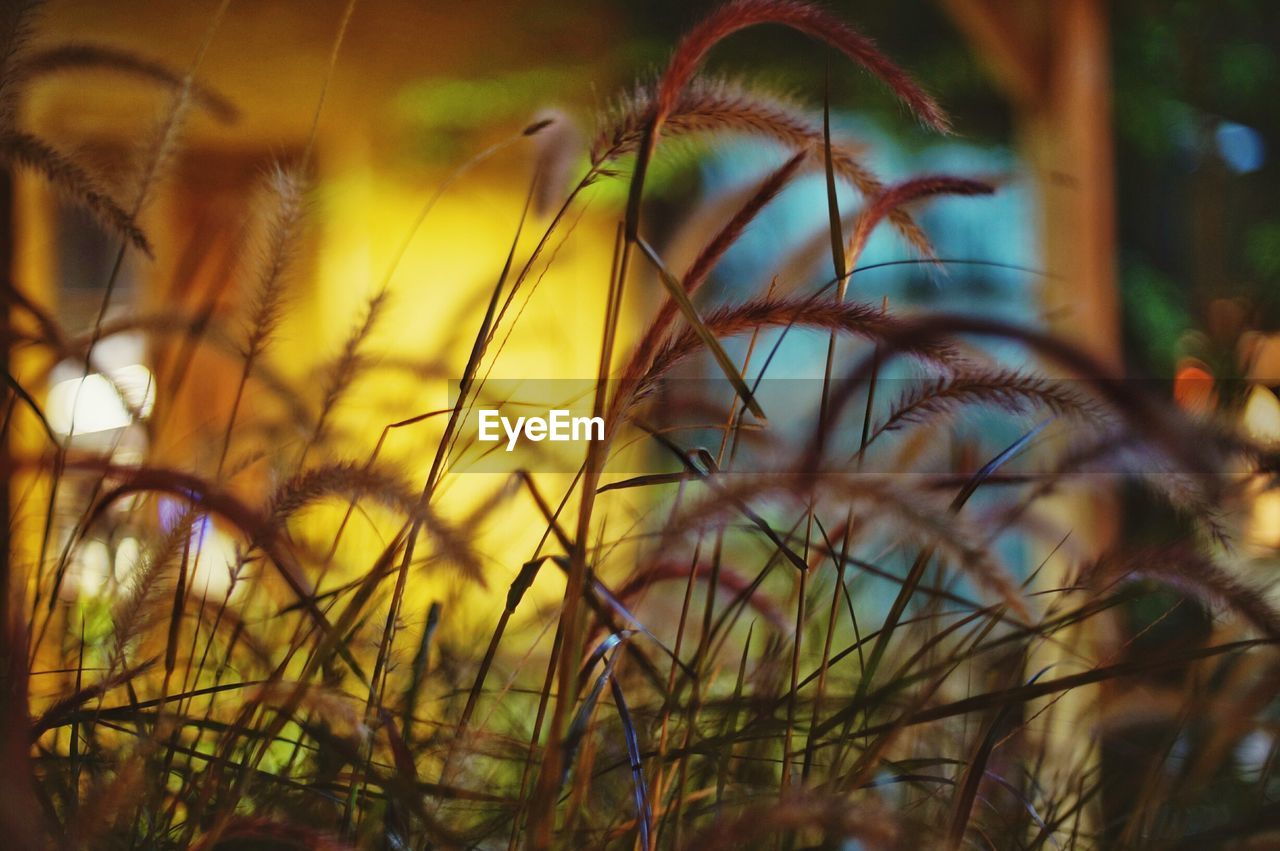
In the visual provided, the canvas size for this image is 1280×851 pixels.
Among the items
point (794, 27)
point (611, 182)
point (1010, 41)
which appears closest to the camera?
point (794, 27)

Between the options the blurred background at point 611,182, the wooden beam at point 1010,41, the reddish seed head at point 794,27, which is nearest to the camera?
the reddish seed head at point 794,27

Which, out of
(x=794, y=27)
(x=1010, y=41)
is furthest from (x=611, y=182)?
(x=794, y=27)

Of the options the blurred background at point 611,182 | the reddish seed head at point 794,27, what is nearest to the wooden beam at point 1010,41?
the blurred background at point 611,182

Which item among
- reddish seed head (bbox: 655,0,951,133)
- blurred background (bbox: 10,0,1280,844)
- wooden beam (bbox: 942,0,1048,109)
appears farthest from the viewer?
blurred background (bbox: 10,0,1280,844)

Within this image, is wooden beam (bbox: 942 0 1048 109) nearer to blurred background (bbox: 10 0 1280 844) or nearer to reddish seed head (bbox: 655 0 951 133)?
blurred background (bbox: 10 0 1280 844)

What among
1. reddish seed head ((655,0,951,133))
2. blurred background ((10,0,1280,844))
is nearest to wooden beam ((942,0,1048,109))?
blurred background ((10,0,1280,844))

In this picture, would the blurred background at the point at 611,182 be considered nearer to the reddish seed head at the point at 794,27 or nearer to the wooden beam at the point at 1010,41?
the wooden beam at the point at 1010,41

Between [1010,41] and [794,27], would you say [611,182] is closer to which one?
[1010,41]

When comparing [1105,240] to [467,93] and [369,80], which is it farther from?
[369,80]

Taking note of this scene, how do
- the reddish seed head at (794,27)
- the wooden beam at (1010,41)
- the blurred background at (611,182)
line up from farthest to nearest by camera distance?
the blurred background at (611,182) → the wooden beam at (1010,41) → the reddish seed head at (794,27)

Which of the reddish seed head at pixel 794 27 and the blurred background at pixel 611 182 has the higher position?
the blurred background at pixel 611 182

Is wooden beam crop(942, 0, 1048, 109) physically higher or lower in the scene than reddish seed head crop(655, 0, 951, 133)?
higher

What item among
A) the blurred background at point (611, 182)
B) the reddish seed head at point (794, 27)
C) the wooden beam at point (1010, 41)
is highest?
the blurred background at point (611, 182)

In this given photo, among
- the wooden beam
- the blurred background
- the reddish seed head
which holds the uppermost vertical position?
the blurred background
